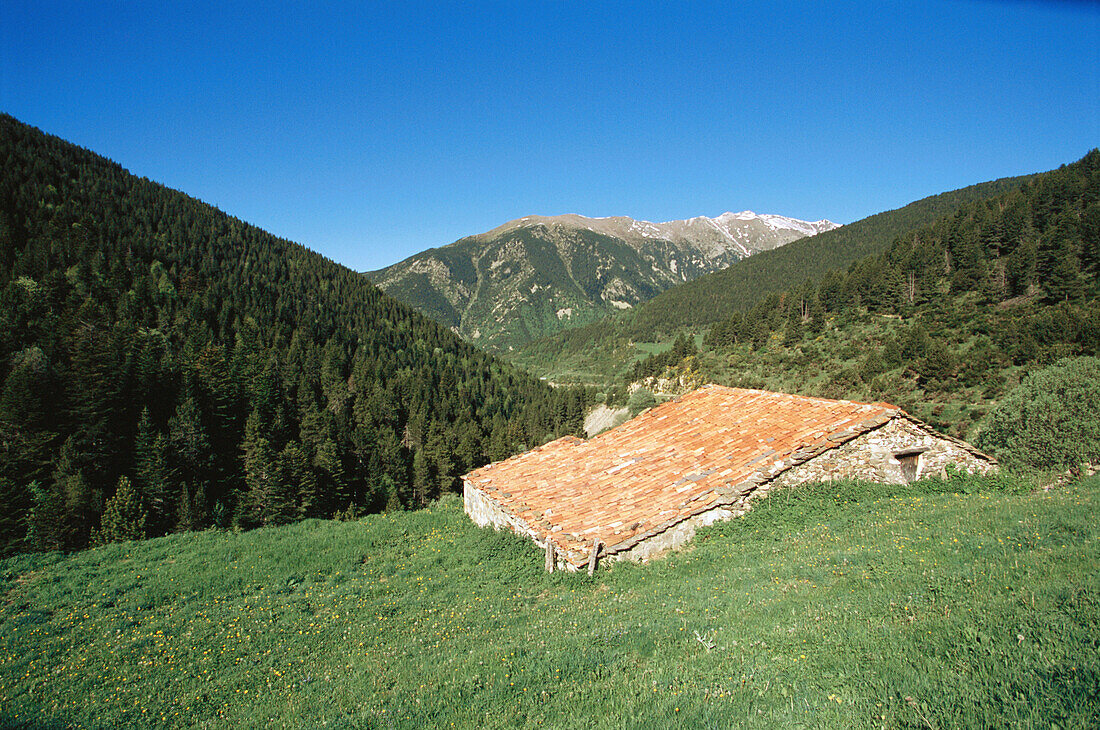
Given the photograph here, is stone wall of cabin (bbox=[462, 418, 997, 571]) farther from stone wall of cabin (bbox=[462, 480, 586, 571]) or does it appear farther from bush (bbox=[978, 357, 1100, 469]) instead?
bush (bbox=[978, 357, 1100, 469])

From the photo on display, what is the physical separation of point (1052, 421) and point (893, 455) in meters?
8.56

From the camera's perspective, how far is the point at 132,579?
14.4 m

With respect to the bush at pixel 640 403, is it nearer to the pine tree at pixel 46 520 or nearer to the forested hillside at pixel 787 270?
the pine tree at pixel 46 520

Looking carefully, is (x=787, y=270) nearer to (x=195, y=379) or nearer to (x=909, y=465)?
(x=195, y=379)

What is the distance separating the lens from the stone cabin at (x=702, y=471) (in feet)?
41.5

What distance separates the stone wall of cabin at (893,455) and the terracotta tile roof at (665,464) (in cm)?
43

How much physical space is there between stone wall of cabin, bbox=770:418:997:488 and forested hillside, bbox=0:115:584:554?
4179 centimetres

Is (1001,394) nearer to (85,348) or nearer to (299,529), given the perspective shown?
(299,529)

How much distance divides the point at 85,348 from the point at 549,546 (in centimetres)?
5565

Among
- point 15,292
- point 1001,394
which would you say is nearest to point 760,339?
point 1001,394

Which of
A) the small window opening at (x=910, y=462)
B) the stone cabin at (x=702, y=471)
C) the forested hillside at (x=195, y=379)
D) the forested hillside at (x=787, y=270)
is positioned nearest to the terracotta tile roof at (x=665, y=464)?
the stone cabin at (x=702, y=471)

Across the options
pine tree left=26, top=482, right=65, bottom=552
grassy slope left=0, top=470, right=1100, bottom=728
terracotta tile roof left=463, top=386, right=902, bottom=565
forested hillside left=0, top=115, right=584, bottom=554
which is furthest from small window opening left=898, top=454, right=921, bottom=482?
pine tree left=26, top=482, right=65, bottom=552

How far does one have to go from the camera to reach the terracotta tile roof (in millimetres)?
13016

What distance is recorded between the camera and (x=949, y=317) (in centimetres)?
6475
